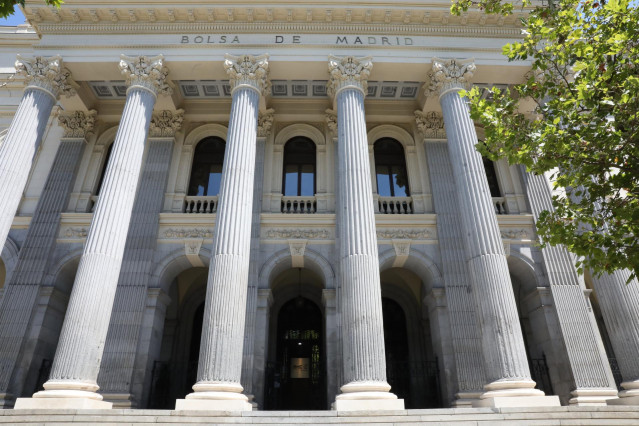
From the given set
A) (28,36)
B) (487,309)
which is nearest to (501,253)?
(487,309)

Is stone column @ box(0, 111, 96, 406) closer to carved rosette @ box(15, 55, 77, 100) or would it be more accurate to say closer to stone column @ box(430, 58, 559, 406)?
carved rosette @ box(15, 55, 77, 100)

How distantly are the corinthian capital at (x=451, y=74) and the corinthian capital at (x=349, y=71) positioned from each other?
7.07ft

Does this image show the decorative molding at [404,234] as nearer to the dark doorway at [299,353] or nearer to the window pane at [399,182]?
the window pane at [399,182]

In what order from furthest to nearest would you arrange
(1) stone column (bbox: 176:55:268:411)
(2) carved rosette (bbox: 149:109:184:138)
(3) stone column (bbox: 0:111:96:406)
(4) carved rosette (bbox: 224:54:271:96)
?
(2) carved rosette (bbox: 149:109:184:138)
(4) carved rosette (bbox: 224:54:271:96)
(3) stone column (bbox: 0:111:96:406)
(1) stone column (bbox: 176:55:268:411)

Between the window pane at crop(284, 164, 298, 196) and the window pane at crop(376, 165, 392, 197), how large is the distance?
3.20 metres

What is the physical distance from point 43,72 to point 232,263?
9.24 metres

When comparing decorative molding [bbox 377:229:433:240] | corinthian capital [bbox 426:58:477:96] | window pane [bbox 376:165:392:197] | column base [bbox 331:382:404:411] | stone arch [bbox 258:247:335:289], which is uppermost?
corinthian capital [bbox 426:58:477:96]

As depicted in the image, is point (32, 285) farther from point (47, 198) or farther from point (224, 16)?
point (224, 16)

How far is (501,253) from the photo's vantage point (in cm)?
1123

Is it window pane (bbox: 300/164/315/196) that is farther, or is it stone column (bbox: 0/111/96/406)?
window pane (bbox: 300/164/315/196)

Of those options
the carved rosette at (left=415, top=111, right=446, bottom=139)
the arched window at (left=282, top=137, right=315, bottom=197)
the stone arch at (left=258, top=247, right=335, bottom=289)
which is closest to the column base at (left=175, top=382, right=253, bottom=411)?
the stone arch at (left=258, top=247, right=335, bottom=289)

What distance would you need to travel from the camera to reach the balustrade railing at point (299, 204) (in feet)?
51.6

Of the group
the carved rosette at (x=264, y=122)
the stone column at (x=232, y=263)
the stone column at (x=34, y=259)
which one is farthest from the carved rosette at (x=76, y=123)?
the stone column at (x=232, y=263)

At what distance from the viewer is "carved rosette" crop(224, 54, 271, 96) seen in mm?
13750
